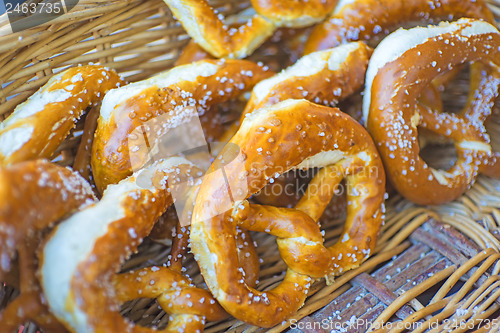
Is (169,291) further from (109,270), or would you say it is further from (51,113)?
(51,113)

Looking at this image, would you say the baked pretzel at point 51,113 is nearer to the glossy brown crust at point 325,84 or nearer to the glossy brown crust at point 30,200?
the glossy brown crust at point 30,200

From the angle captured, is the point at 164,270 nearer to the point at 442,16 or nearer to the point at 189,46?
the point at 189,46

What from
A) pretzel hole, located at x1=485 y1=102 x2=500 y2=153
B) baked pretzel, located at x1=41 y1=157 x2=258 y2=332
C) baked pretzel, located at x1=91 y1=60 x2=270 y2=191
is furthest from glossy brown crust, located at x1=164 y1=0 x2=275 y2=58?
pretzel hole, located at x1=485 y1=102 x2=500 y2=153

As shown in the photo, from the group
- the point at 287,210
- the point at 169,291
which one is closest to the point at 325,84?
the point at 287,210

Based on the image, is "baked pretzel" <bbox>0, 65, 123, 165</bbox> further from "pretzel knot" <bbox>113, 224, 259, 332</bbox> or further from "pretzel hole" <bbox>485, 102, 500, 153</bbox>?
"pretzel hole" <bbox>485, 102, 500, 153</bbox>

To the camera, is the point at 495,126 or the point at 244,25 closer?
the point at 244,25

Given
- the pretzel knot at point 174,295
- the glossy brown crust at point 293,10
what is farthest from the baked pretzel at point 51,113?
the glossy brown crust at point 293,10

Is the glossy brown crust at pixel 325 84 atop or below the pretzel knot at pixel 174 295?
atop
